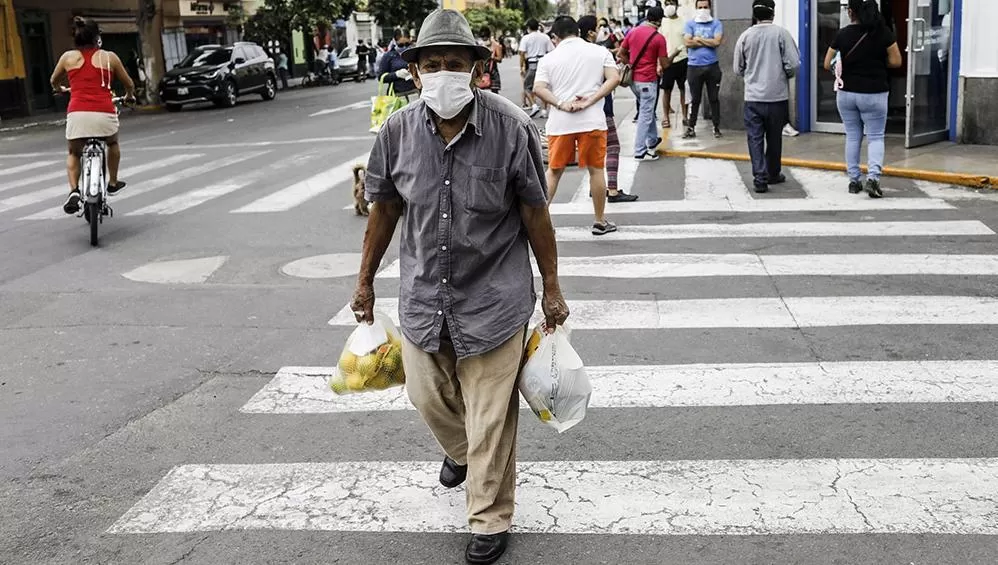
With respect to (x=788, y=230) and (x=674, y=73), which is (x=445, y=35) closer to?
(x=788, y=230)

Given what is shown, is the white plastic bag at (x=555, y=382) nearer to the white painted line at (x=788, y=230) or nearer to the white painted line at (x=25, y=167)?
the white painted line at (x=788, y=230)

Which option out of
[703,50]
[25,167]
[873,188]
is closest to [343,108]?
[25,167]

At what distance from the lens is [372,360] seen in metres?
4.05

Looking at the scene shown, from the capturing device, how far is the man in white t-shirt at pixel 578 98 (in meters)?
8.79

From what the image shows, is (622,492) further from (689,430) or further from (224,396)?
(224,396)

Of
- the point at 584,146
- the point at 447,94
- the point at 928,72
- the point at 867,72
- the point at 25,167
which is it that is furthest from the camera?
the point at 25,167

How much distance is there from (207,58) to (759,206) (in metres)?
23.1

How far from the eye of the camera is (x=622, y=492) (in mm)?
4211

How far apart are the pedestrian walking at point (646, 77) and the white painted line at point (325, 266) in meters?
5.89

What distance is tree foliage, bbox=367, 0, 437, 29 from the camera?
181 ft

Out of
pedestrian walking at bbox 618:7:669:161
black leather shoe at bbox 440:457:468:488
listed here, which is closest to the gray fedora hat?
black leather shoe at bbox 440:457:468:488

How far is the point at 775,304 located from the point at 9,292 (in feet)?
18.0

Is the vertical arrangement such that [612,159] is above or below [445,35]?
below

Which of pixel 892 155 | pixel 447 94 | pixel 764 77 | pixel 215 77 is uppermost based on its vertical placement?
pixel 447 94
